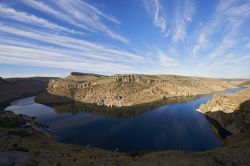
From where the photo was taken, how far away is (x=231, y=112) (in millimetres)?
99250

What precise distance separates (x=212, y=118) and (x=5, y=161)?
9677 cm

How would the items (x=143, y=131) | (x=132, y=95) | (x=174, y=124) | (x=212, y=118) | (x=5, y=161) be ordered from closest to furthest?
(x=5, y=161), (x=143, y=131), (x=174, y=124), (x=212, y=118), (x=132, y=95)

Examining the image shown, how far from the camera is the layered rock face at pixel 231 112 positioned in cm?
8138

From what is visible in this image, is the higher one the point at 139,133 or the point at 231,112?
the point at 231,112

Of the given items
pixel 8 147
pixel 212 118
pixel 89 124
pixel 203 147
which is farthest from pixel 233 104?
pixel 8 147

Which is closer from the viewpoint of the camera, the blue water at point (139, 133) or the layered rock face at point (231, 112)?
the blue water at point (139, 133)

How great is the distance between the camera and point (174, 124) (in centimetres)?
10006

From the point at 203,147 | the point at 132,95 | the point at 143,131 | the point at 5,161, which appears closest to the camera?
the point at 5,161

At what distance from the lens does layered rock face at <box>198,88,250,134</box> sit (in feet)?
267

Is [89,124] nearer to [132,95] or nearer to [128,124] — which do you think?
[128,124]

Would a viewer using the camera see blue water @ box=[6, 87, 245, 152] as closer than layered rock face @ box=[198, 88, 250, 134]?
Yes

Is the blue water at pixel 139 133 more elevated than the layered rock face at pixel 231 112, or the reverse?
the layered rock face at pixel 231 112

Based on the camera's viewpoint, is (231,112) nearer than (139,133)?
No

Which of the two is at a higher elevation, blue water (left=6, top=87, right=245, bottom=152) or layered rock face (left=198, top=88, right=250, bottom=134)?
layered rock face (left=198, top=88, right=250, bottom=134)
